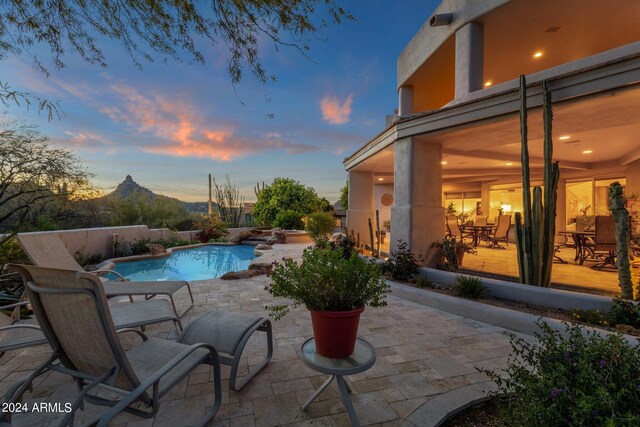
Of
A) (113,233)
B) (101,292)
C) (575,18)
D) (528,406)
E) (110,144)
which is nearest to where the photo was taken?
(528,406)

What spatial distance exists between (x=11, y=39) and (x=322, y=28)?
341 centimetres

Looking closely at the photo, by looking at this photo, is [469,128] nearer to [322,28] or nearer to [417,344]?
[322,28]

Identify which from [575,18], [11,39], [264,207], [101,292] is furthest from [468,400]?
[264,207]

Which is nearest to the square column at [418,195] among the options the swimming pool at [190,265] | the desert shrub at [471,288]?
the desert shrub at [471,288]

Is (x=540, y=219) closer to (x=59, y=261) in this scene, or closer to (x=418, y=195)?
(x=418, y=195)

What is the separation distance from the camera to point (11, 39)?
318cm

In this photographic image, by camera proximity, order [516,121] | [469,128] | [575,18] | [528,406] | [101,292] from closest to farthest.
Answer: [528,406] → [101,292] → [516,121] → [469,128] → [575,18]

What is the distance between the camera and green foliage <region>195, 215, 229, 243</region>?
46.2 ft

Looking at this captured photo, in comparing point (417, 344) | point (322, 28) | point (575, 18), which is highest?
point (575, 18)

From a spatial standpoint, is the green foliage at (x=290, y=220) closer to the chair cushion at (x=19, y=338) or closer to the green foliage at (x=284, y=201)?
the green foliage at (x=284, y=201)

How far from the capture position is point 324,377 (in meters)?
2.64

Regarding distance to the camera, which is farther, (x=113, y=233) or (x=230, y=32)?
(x=113, y=233)

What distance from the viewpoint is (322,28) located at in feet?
10.2

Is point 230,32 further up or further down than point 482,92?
further down
